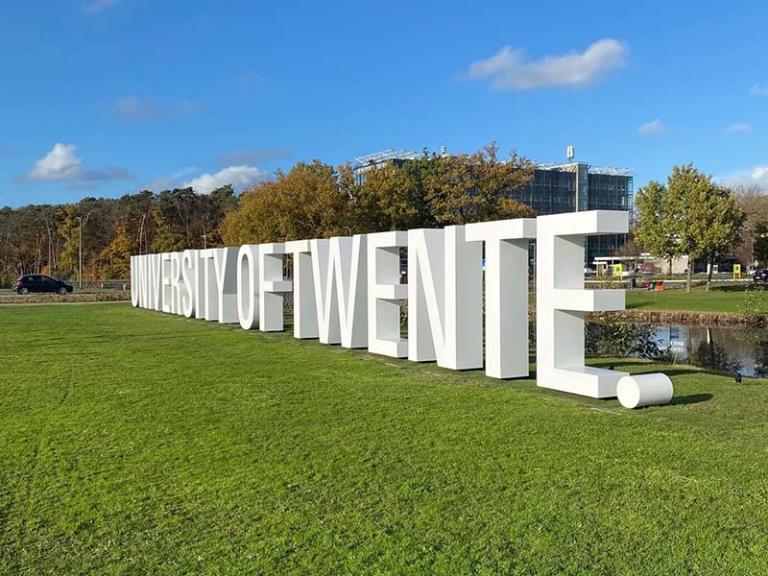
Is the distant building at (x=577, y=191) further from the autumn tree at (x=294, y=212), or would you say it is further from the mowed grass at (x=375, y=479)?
the mowed grass at (x=375, y=479)

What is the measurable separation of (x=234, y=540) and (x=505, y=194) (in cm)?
3752

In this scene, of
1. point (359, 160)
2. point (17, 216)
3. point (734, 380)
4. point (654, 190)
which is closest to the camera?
point (734, 380)

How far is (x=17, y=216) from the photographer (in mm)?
71000

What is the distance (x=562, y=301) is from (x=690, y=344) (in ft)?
40.8

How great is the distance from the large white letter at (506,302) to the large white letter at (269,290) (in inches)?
341

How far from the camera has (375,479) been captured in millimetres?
5707

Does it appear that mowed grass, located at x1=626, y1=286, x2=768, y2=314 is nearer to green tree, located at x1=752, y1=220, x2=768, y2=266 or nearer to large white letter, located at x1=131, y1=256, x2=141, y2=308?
green tree, located at x1=752, y1=220, x2=768, y2=266

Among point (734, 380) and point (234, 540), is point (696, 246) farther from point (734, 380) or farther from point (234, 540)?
point (234, 540)

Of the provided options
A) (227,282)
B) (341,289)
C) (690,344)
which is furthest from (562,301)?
(227,282)

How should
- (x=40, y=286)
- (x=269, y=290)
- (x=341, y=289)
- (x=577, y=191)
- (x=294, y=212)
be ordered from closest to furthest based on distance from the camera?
(x=341, y=289) < (x=269, y=290) < (x=294, y=212) < (x=40, y=286) < (x=577, y=191)

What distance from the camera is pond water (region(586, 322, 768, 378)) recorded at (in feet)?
54.0

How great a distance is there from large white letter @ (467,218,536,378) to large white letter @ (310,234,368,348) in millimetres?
4202

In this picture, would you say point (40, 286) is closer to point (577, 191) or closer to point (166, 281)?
point (166, 281)

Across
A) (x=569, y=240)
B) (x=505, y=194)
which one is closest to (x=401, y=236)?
(x=569, y=240)
